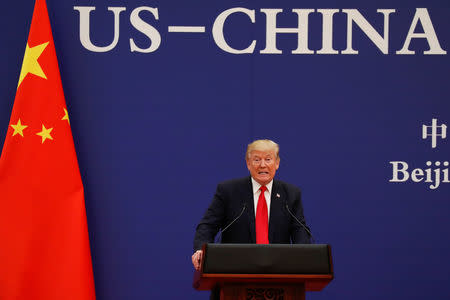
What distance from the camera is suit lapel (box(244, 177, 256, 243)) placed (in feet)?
10.1

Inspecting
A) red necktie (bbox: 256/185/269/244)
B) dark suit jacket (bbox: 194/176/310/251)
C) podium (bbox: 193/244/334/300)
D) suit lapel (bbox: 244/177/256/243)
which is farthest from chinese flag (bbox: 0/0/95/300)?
podium (bbox: 193/244/334/300)

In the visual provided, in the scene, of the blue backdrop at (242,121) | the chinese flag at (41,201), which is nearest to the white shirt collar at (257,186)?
the blue backdrop at (242,121)

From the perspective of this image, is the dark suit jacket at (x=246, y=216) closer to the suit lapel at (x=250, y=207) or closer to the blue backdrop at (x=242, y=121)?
the suit lapel at (x=250, y=207)

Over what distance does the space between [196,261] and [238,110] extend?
78.2 inches

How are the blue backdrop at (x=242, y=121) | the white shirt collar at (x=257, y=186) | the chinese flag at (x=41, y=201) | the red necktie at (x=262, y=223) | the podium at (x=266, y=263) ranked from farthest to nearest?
the blue backdrop at (x=242, y=121) → the chinese flag at (x=41, y=201) → the white shirt collar at (x=257, y=186) → the red necktie at (x=262, y=223) → the podium at (x=266, y=263)

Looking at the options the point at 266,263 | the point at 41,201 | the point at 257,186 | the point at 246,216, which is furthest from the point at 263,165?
the point at 41,201

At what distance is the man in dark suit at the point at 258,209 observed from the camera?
308 cm

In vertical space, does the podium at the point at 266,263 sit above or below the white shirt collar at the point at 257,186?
below

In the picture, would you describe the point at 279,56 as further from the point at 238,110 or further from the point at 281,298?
the point at 281,298

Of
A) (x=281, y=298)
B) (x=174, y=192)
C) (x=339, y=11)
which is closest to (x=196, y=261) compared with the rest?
(x=281, y=298)

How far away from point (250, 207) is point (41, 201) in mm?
1797

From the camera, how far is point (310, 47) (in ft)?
15.2

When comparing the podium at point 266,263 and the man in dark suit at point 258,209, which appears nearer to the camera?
the podium at point 266,263

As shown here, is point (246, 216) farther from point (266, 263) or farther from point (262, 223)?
point (266, 263)
